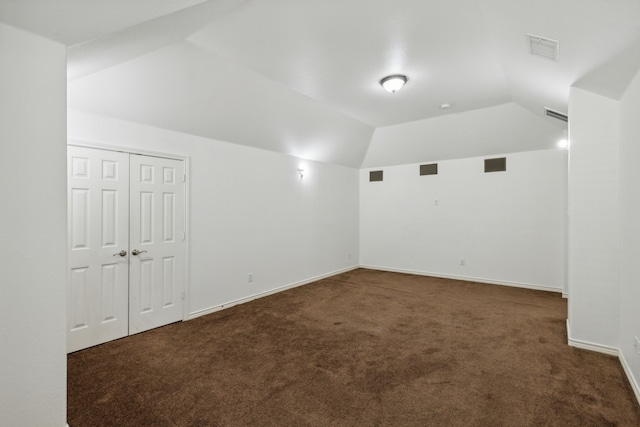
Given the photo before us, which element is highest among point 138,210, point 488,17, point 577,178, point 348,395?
point 488,17

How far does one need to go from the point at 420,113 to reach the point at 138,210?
14.4 feet

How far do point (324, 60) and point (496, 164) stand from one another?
13.8 feet

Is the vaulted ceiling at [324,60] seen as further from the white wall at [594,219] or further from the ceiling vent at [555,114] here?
the white wall at [594,219]

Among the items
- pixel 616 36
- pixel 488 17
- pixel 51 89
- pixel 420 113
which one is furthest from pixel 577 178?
pixel 51 89

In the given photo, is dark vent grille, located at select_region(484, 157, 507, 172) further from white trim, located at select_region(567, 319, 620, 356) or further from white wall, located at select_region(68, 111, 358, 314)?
white trim, located at select_region(567, 319, 620, 356)

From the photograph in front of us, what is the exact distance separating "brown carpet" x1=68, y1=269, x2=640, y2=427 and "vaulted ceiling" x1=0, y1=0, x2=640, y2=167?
2.44m

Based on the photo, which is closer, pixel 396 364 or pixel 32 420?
pixel 32 420

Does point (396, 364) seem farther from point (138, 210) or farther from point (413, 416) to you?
point (138, 210)

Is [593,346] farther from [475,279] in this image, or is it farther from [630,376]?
[475,279]

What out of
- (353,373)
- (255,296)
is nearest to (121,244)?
(255,296)

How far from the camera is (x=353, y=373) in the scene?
8.51ft

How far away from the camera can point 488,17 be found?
2.37m

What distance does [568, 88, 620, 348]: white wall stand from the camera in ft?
9.28

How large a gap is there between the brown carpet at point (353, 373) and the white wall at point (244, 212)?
2.17ft
